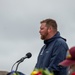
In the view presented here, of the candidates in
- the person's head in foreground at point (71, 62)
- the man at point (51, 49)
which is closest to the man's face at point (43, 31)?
the man at point (51, 49)

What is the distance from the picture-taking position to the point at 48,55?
6082mm

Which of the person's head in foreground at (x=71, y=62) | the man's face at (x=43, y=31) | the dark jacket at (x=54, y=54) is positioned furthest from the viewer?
the man's face at (x=43, y=31)

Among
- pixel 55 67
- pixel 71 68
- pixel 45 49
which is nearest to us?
pixel 71 68

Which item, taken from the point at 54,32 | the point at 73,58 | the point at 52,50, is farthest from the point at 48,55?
the point at 73,58

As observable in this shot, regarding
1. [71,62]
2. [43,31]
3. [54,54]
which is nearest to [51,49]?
[54,54]

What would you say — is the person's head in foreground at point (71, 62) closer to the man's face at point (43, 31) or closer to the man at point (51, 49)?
the man at point (51, 49)

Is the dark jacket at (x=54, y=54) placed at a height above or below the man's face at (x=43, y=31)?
below

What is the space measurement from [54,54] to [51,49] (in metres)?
0.13

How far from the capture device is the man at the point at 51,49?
19.4ft

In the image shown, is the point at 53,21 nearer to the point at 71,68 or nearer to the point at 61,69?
the point at 61,69

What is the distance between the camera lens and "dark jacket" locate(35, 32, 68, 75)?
5883mm

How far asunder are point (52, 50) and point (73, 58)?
2.29 metres

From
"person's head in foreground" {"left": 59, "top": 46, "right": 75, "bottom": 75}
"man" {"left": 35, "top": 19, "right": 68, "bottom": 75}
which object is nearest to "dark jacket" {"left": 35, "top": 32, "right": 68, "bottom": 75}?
"man" {"left": 35, "top": 19, "right": 68, "bottom": 75}

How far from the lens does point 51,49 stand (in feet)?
20.1
